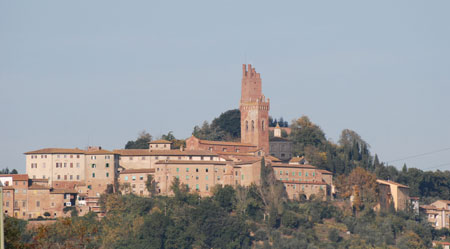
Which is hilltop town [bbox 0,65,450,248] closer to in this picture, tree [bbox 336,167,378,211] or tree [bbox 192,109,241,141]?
tree [bbox 336,167,378,211]

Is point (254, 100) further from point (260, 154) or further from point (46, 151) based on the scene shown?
point (46, 151)

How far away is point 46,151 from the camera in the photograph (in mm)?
92312

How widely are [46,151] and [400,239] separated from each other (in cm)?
3723

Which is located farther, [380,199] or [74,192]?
[380,199]

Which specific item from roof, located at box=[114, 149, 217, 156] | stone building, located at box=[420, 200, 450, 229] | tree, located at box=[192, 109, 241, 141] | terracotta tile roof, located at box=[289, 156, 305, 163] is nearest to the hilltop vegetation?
roof, located at box=[114, 149, 217, 156]

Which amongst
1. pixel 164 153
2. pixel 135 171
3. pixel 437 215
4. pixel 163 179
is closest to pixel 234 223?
pixel 163 179

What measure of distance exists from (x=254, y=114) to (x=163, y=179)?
55.6 feet

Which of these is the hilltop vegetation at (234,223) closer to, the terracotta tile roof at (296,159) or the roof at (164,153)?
the roof at (164,153)

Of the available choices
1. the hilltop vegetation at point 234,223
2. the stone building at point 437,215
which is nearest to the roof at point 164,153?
the hilltop vegetation at point 234,223

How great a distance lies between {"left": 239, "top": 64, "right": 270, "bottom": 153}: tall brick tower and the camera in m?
101

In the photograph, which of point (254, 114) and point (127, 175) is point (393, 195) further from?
point (127, 175)

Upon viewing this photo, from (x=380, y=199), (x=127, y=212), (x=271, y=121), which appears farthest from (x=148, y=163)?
(x=271, y=121)

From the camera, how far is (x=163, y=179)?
89.2 meters

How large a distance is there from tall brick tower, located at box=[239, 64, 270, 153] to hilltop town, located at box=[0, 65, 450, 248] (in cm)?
284
